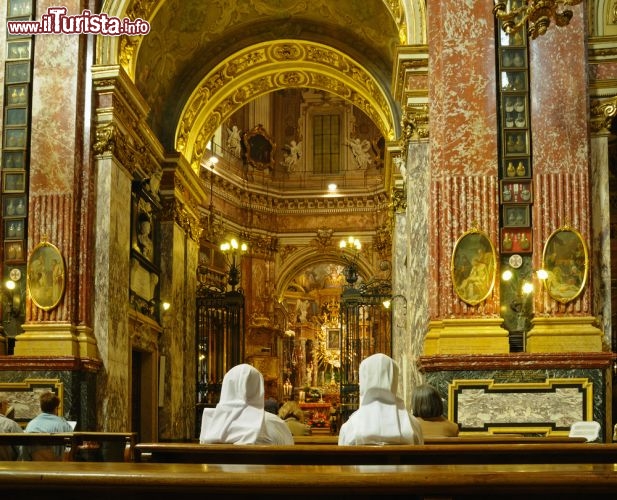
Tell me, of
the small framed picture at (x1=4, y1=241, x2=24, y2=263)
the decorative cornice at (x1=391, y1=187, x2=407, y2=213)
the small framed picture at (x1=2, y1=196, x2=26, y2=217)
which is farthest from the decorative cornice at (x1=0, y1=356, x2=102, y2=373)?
the decorative cornice at (x1=391, y1=187, x2=407, y2=213)

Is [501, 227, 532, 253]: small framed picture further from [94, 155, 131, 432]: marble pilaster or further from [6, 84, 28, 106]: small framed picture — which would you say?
[6, 84, 28, 106]: small framed picture

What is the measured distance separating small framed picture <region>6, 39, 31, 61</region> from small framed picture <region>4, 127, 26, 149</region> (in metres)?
1.11

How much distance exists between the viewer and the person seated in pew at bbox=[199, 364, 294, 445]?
239 inches

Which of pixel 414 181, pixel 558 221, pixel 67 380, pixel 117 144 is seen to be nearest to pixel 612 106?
pixel 558 221

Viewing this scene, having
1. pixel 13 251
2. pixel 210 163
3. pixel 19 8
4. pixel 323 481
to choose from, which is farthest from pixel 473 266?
pixel 210 163

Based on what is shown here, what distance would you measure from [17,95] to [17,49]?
725mm

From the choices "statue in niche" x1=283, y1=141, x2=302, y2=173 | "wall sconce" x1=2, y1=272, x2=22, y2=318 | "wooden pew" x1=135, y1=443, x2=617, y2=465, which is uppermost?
"statue in niche" x1=283, y1=141, x2=302, y2=173

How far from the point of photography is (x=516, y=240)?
11.5m

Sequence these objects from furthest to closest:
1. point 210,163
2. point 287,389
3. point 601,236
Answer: point 287,389 → point 210,163 → point 601,236

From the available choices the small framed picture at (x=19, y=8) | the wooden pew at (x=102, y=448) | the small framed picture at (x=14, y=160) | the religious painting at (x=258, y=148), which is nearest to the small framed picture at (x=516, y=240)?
the wooden pew at (x=102, y=448)

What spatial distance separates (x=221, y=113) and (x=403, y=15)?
23.2 ft

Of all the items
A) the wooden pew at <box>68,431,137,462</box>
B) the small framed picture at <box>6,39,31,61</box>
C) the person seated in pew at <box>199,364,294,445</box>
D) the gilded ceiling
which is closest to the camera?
the person seated in pew at <box>199,364,294,445</box>

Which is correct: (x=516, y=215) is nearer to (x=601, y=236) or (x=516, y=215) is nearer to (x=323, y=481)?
(x=601, y=236)

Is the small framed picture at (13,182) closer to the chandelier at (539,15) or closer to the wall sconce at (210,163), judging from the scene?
the chandelier at (539,15)
